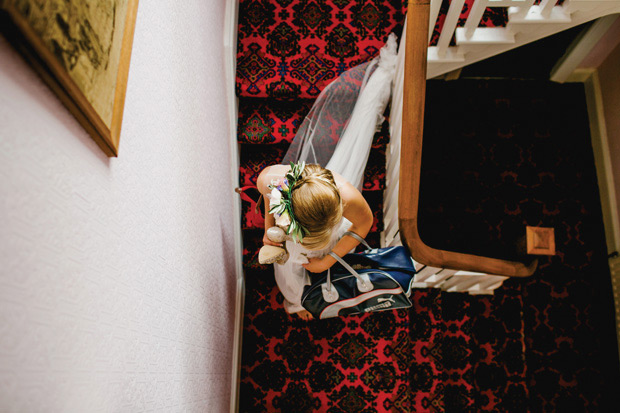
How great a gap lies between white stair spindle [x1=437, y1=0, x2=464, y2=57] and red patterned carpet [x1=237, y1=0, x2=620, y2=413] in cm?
55

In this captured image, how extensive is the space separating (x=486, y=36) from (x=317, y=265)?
176 cm

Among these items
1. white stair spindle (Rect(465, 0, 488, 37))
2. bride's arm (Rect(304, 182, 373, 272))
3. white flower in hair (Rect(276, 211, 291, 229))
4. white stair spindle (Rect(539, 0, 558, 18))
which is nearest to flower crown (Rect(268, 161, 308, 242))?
white flower in hair (Rect(276, 211, 291, 229))

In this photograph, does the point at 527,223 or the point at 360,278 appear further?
the point at 527,223

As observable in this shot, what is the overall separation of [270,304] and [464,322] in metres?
1.47

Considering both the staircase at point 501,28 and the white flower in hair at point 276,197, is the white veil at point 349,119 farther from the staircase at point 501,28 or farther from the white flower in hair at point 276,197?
the white flower in hair at point 276,197

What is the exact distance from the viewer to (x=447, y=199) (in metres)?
3.26

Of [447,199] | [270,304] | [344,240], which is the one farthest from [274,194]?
[447,199]

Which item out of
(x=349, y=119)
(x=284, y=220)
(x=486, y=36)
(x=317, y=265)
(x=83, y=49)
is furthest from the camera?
(x=349, y=119)

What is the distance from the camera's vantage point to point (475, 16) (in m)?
2.21

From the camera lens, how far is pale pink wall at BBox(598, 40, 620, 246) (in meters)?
3.14

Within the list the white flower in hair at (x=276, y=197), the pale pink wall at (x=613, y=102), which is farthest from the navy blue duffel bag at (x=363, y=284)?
the pale pink wall at (x=613, y=102)

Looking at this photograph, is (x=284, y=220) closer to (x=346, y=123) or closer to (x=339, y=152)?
(x=339, y=152)

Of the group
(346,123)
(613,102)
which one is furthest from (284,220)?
(613,102)

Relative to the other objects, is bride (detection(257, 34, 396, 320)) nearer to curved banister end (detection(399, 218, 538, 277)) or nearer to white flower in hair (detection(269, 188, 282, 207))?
white flower in hair (detection(269, 188, 282, 207))
